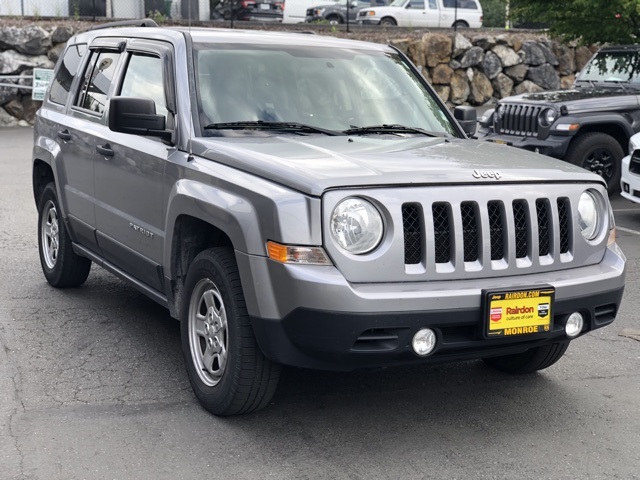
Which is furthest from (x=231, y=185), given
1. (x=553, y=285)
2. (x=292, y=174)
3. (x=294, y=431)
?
(x=553, y=285)

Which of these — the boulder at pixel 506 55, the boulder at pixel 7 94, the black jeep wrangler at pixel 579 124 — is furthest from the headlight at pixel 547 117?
the boulder at pixel 506 55

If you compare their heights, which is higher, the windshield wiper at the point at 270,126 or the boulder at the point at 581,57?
the windshield wiper at the point at 270,126

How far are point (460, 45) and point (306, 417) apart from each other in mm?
21130

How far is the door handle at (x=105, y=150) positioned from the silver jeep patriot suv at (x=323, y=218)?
0.02 metres

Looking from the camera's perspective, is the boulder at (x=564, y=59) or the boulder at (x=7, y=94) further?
the boulder at (x=564, y=59)

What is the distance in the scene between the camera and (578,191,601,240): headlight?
4.87m

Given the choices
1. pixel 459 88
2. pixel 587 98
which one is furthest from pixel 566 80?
pixel 587 98

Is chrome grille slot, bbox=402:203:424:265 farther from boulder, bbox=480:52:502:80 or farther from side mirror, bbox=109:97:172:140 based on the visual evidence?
boulder, bbox=480:52:502:80

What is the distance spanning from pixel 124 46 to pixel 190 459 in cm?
301

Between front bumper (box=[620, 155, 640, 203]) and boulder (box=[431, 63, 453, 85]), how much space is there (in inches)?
567

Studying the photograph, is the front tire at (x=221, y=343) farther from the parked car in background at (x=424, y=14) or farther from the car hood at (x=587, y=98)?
the parked car in background at (x=424, y=14)

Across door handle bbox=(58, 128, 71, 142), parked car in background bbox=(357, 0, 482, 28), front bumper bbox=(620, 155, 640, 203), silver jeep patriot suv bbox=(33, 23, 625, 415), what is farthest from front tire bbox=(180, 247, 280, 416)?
parked car in background bbox=(357, 0, 482, 28)

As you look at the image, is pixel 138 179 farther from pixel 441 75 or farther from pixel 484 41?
pixel 484 41

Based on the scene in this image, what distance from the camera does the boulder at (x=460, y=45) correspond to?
24.8 metres
